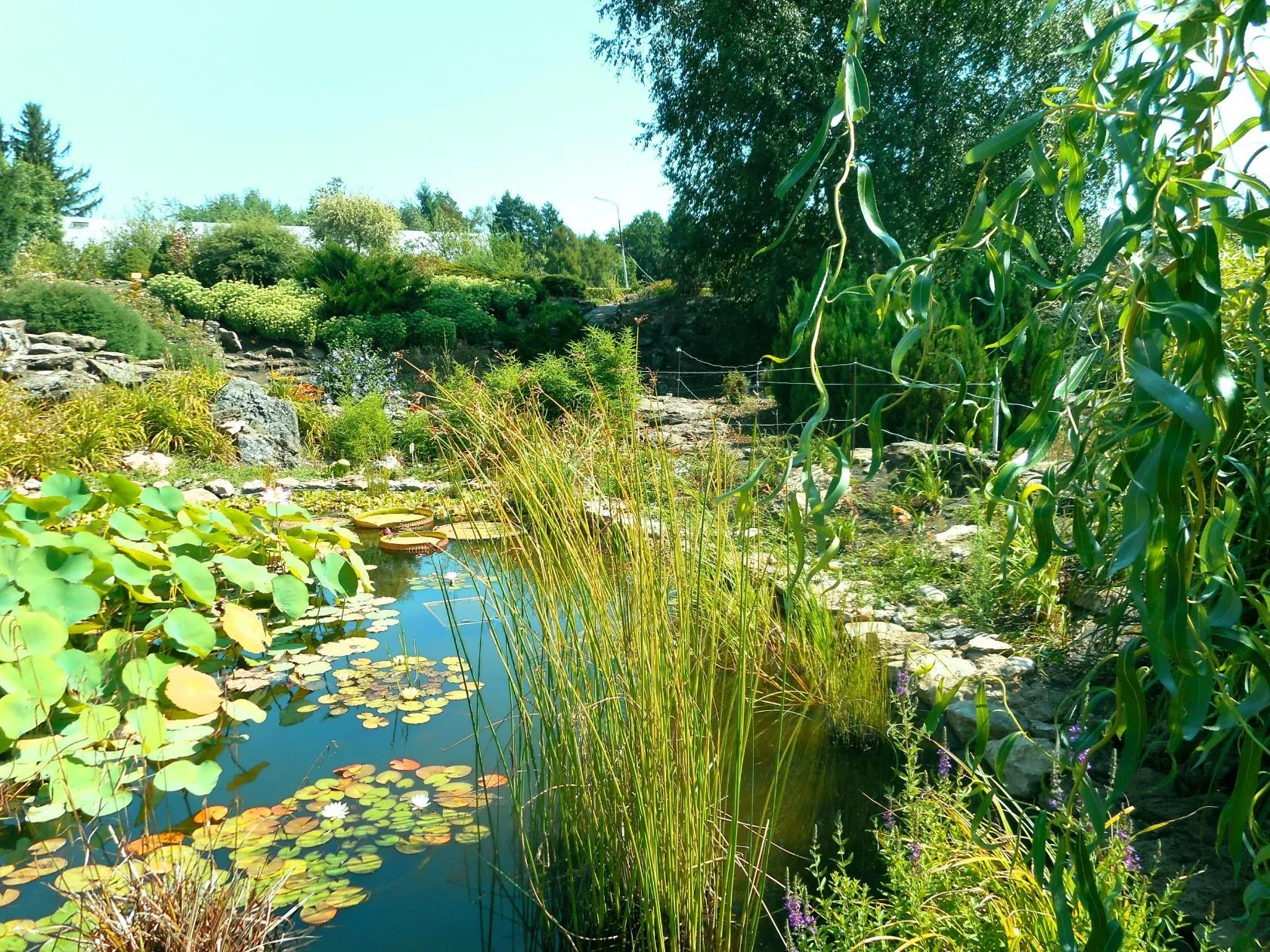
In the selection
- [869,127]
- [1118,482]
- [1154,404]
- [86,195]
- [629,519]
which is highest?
[86,195]

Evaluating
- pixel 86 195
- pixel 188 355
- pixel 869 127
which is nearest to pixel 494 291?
pixel 188 355

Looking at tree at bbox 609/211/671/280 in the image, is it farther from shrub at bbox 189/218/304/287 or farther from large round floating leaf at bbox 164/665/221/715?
large round floating leaf at bbox 164/665/221/715

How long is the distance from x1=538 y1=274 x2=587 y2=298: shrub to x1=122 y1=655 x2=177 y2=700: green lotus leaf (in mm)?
13838

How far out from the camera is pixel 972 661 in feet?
9.93

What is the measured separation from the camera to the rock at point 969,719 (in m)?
2.62

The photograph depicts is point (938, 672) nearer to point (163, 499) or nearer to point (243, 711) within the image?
point (243, 711)

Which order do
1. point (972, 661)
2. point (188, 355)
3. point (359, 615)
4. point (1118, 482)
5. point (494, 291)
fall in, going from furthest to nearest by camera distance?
1. point (494, 291)
2. point (188, 355)
3. point (359, 615)
4. point (972, 661)
5. point (1118, 482)

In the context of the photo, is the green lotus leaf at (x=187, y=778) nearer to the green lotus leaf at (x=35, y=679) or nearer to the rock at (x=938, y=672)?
the green lotus leaf at (x=35, y=679)

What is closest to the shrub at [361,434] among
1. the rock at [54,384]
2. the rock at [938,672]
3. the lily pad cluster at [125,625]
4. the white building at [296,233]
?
the rock at [54,384]

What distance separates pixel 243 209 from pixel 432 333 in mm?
24595

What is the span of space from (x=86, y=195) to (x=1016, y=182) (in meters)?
45.9

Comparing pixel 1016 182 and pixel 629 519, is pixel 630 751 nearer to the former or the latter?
pixel 629 519

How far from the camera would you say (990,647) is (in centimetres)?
304

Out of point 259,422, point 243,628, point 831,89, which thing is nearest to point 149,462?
point 259,422
